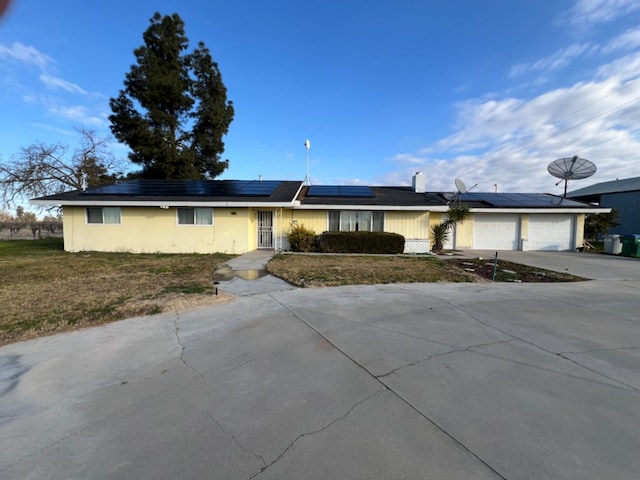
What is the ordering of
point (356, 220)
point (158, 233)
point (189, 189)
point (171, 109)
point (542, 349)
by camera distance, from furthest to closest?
point (171, 109) → point (356, 220) → point (189, 189) → point (158, 233) → point (542, 349)

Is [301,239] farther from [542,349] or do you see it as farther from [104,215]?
[542,349]

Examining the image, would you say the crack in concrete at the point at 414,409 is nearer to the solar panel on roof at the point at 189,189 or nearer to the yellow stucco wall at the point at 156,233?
the yellow stucco wall at the point at 156,233

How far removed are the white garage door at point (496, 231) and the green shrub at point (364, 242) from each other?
6.61 meters

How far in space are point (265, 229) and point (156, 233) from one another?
205 inches

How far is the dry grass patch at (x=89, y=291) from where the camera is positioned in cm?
493

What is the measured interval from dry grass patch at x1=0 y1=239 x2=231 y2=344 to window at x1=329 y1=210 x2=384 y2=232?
6508mm

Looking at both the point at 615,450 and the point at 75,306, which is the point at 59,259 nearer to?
the point at 75,306

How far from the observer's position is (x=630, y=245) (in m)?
15.1

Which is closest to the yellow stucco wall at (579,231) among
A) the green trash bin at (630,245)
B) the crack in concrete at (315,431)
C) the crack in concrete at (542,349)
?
the green trash bin at (630,245)

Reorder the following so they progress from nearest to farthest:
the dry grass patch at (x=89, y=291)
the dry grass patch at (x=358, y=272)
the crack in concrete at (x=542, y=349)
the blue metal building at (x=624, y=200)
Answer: the crack in concrete at (x=542, y=349) → the dry grass patch at (x=89, y=291) → the dry grass patch at (x=358, y=272) → the blue metal building at (x=624, y=200)

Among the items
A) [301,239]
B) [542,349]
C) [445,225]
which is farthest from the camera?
[445,225]

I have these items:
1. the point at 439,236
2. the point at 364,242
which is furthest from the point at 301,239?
Result: the point at 439,236

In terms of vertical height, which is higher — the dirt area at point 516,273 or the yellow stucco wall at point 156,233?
the yellow stucco wall at point 156,233

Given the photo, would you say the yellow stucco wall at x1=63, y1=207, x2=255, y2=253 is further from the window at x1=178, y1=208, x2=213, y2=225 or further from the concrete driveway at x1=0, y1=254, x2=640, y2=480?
the concrete driveway at x1=0, y1=254, x2=640, y2=480
